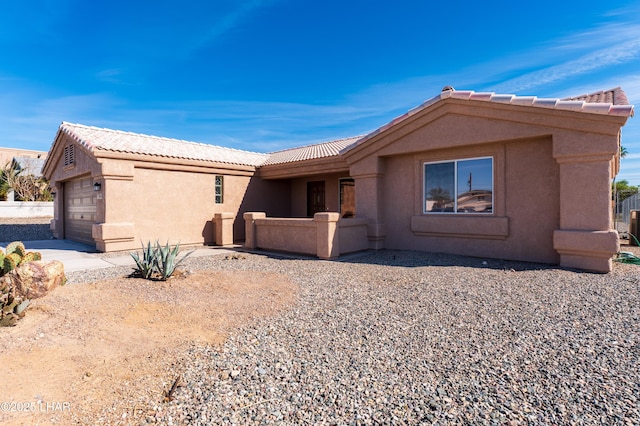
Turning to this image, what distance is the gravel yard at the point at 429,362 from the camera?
9.39 feet

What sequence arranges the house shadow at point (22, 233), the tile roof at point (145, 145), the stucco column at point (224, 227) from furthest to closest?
the house shadow at point (22, 233) → the stucco column at point (224, 227) → the tile roof at point (145, 145)

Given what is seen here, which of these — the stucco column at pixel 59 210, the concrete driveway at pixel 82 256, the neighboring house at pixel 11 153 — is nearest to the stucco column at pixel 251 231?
the concrete driveway at pixel 82 256

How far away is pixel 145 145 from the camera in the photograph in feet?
43.9

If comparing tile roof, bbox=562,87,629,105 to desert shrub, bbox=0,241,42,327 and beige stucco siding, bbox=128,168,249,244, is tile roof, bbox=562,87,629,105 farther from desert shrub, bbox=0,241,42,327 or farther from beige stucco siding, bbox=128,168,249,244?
beige stucco siding, bbox=128,168,249,244

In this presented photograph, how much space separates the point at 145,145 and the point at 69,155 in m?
3.64

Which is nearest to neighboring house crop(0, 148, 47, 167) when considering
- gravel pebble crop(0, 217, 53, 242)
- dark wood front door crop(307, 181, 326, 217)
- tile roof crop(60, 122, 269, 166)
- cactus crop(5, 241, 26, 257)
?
gravel pebble crop(0, 217, 53, 242)

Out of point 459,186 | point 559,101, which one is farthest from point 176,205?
point 559,101

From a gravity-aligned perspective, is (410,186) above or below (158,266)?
above

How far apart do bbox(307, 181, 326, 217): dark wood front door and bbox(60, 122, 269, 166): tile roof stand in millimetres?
2717

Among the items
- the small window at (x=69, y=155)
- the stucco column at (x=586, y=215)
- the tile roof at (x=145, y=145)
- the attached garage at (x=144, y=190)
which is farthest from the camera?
the small window at (x=69, y=155)

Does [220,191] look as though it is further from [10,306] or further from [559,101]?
[559,101]

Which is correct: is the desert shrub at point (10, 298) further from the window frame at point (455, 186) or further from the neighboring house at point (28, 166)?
the neighboring house at point (28, 166)

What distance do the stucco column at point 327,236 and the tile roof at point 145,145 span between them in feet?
20.4

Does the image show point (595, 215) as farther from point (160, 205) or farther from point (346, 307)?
point (160, 205)
